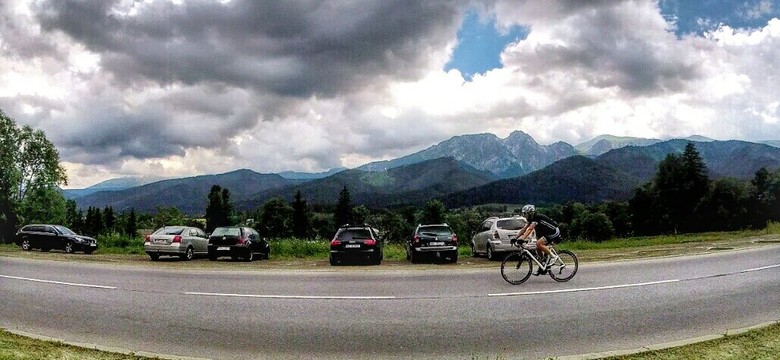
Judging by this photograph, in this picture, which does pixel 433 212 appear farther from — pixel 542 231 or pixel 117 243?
pixel 542 231

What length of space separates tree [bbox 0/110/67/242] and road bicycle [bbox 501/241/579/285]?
60454 millimetres

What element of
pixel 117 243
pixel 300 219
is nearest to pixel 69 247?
pixel 117 243

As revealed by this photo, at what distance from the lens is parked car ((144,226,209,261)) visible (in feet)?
77.9

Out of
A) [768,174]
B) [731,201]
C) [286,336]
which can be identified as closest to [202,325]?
[286,336]

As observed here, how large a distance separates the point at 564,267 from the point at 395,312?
591 centimetres

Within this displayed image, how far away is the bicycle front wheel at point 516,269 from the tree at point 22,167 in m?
60.4

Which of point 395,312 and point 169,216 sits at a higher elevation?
point 169,216

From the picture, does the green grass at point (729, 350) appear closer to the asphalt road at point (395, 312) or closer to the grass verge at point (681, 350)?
the grass verge at point (681, 350)

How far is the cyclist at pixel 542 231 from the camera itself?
12.8m

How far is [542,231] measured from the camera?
1298 centimetres

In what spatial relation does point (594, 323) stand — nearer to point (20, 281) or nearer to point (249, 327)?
point (249, 327)

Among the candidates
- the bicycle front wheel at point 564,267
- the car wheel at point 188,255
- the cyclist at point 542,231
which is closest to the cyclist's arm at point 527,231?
the cyclist at point 542,231

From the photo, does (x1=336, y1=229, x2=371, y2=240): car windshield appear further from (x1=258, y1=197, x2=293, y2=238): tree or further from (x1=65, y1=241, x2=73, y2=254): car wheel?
(x1=258, y1=197, x2=293, y2=238): tree

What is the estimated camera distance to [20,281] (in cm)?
1444
